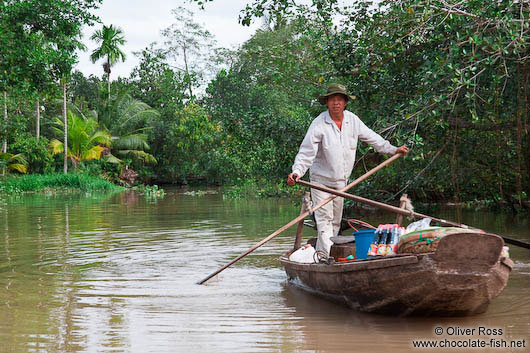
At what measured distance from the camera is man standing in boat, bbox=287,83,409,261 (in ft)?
17.0

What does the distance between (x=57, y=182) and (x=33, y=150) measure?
1.58 metres

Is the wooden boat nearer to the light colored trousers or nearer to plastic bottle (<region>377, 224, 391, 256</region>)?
plastic bottle (<region>377, 224, 391, 256</region>)

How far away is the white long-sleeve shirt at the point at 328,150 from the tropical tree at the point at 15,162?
778 inches

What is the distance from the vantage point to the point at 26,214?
13477 millimetres

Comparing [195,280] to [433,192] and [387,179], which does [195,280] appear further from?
[433,192]

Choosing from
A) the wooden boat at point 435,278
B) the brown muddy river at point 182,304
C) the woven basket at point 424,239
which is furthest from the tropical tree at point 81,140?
the woven basket at point 424,239

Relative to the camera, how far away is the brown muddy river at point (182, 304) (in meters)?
3.81

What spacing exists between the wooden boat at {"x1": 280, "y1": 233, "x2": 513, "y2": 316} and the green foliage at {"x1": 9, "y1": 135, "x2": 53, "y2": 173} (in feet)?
70.4

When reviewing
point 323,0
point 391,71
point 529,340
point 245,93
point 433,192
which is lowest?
point 529,340

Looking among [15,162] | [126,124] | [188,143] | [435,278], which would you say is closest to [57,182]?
[15,162]

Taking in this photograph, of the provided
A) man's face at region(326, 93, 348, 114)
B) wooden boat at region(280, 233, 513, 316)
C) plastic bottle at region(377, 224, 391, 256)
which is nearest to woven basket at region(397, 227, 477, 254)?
wooden boat at region(280, 233, 513, 316)

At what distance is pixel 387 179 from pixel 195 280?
5079mm

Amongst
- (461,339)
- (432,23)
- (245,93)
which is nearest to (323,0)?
(432,23)

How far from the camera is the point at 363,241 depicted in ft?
15.6
